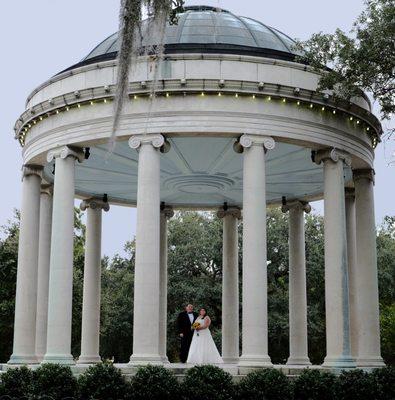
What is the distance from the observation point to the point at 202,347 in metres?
43.3

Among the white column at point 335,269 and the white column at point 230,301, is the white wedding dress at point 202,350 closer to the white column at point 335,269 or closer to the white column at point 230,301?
the white column at point 335,269

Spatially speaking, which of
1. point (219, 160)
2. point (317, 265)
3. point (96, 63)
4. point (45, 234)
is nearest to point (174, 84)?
point (96, 63)

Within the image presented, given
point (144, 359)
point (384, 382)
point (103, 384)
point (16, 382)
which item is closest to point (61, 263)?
point (16, 382)

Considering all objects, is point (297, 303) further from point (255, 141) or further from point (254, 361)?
point (255, 141)

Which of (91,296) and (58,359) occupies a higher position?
(91,296)

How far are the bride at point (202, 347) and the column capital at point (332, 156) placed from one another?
36.4 feet

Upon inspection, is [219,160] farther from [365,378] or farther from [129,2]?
[129,2]

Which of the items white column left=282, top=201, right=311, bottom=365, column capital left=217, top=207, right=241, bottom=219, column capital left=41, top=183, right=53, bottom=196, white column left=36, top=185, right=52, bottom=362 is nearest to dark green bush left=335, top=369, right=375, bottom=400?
white column left=282, top=201, right=311, bottom=365

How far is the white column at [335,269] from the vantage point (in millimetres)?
40125

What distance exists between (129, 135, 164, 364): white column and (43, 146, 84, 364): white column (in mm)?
4436

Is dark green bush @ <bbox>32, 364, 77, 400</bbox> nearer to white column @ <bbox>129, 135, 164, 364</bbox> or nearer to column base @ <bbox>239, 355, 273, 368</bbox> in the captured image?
white column @ <bbox>129, 135, 164, 364</bbox>

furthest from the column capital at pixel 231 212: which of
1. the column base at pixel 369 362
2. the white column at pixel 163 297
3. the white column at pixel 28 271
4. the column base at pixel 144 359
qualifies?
the column base at pixel 144 359

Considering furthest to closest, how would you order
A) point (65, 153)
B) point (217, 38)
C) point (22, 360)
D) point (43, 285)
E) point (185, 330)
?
point (43, 285) → point (185, 330) → point (22, 360) → point (217, 38) → point (65, 153)

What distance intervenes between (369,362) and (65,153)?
70.0ft
